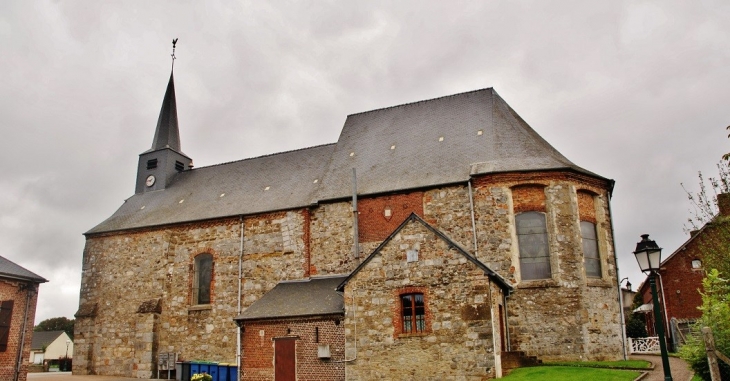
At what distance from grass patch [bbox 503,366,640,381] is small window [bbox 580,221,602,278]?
4.81 m

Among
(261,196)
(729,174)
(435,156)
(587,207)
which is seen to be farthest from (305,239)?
(729,174)

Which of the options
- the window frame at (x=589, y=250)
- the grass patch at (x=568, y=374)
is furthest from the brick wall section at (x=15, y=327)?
the window frame at (x=589, y=250)

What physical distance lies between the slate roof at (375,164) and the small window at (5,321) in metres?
6.95

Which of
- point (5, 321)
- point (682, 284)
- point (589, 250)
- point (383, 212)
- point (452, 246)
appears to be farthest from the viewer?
point (682, 284)

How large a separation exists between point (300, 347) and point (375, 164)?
8.58 m

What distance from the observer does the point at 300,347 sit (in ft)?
60.7

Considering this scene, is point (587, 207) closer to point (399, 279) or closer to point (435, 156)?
point (435, 156)

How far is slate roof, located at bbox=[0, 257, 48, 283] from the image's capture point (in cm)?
2080

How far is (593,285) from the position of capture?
750 inches

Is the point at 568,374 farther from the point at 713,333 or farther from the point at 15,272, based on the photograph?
the point at 15,272

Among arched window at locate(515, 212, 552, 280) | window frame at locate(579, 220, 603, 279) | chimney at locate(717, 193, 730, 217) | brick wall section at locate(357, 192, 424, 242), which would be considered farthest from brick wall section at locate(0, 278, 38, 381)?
chimney at locate(717, 193, 730, 217)

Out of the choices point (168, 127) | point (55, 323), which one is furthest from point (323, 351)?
point (55, 323)

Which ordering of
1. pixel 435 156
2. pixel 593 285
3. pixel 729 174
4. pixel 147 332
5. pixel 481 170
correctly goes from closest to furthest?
pixel 729 174 < pixel 593 285 < pixel 481 170 < pixel 435 156 < pixel 147 332

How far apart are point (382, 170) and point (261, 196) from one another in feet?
19.7
